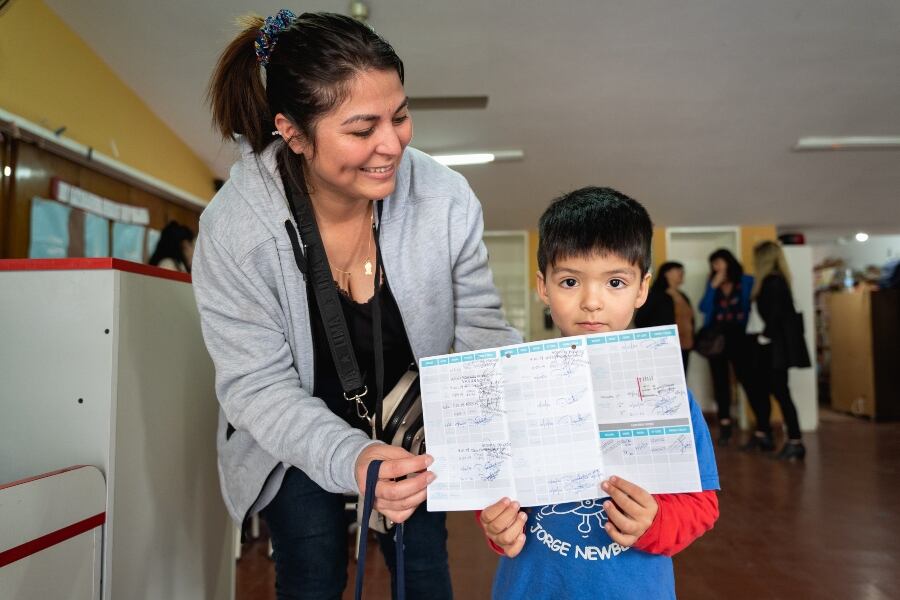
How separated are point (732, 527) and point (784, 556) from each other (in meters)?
0.36

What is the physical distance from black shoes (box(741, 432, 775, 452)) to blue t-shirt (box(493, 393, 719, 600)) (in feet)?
13.9

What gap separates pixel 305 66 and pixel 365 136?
0.47 feet

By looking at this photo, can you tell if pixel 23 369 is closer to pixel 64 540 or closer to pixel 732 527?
pixel 64 540

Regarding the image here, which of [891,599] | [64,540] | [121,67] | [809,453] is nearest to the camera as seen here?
[64,540]

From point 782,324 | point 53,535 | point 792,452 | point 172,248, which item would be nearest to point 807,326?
point 782,324

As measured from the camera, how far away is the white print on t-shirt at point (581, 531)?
93 cm

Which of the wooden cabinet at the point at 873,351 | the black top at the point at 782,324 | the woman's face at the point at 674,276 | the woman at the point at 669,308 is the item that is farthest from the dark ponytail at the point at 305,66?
the wooden cabinet at the point at 873,351

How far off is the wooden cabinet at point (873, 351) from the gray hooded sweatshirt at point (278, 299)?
666 centimetres

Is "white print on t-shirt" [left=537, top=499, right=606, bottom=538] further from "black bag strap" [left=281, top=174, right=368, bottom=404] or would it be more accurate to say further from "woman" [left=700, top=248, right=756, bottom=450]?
"woman" [left=700, top=248, right=756, bottom=450]

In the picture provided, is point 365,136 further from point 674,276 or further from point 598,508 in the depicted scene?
point 674,276

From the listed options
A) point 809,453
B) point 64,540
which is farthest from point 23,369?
point 809,453

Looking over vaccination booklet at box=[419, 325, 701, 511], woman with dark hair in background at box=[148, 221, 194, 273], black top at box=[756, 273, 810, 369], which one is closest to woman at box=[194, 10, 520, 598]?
vaccination booklet at box=[419, 325, 701, 511]

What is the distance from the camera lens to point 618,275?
40.1 inches

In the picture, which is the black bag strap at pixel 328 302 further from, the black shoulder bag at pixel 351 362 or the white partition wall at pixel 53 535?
the white partition wall at pixel 53 535
